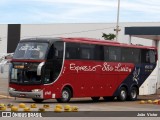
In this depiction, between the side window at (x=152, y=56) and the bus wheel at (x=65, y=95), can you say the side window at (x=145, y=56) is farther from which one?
the bus wheel at (x=65, y=95)

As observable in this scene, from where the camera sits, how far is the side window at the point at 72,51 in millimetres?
24828

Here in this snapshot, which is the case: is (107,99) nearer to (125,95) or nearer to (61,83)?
(125,95)

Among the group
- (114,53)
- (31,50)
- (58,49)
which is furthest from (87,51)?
(31,50)

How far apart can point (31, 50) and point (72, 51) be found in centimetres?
210

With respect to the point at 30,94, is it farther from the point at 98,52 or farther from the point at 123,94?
the point at 123,94

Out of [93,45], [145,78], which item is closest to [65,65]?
[93,45]

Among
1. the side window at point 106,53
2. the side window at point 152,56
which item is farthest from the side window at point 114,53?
the side window at point 152,56

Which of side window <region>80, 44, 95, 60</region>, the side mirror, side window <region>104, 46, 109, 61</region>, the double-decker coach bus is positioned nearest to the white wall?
the double-decker coach bus

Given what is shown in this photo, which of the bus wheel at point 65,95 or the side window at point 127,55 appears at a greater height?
the side window at point 127,55

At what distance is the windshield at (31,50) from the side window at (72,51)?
4.21 feet

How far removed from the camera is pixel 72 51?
25.1 metres

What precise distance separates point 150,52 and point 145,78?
1709mm

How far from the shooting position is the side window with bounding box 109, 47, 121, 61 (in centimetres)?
2789

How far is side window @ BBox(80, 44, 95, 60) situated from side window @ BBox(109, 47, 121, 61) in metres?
1.63
